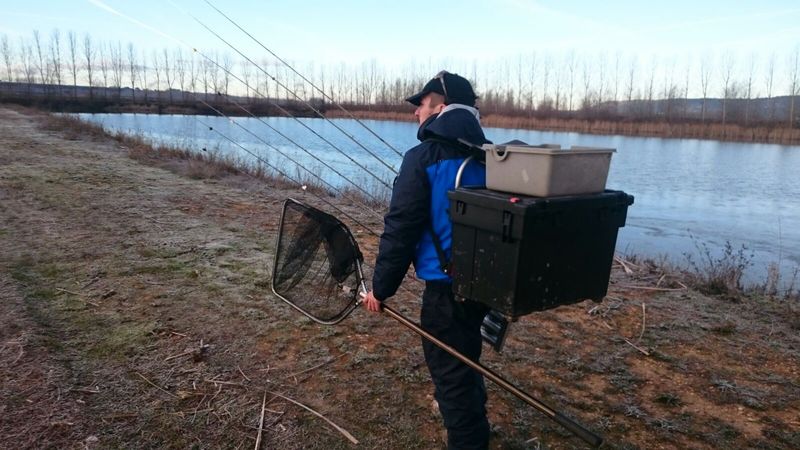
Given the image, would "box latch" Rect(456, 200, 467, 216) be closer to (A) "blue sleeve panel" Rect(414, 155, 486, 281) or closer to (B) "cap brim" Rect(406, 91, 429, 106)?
(A) "blue sleeve panel" Rect(414, 155, 486, 281)

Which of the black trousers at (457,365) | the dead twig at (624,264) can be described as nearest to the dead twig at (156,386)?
the black trousers at (457,365)

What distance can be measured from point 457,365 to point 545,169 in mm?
982

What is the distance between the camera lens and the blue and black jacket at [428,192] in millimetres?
2215

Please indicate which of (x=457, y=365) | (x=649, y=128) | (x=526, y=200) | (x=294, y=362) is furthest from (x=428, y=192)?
(x=649, y=128)

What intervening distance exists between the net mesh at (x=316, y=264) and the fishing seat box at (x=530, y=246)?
32.9 inches

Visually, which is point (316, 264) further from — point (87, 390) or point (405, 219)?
point (87, 390)

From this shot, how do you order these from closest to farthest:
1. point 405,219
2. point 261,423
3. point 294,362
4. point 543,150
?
point 543,150 → point 405,219 → point 261,423 → point 294,362

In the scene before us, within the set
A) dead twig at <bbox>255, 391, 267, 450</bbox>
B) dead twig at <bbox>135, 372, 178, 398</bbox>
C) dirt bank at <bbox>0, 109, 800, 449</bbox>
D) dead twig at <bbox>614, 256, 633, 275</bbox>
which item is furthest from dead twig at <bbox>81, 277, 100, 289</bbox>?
dead twig at <bbox>614, 256, 633, 275</bbox>

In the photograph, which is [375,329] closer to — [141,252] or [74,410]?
[74,410]

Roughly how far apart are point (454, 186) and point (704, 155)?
2524 cm

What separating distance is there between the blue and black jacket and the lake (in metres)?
2.38

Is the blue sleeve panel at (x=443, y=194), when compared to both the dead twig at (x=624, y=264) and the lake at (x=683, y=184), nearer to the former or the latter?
the lake at (x=683, y=184)

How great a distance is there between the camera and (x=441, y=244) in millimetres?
2285

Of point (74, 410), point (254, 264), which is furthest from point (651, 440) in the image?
point (254, 264)
